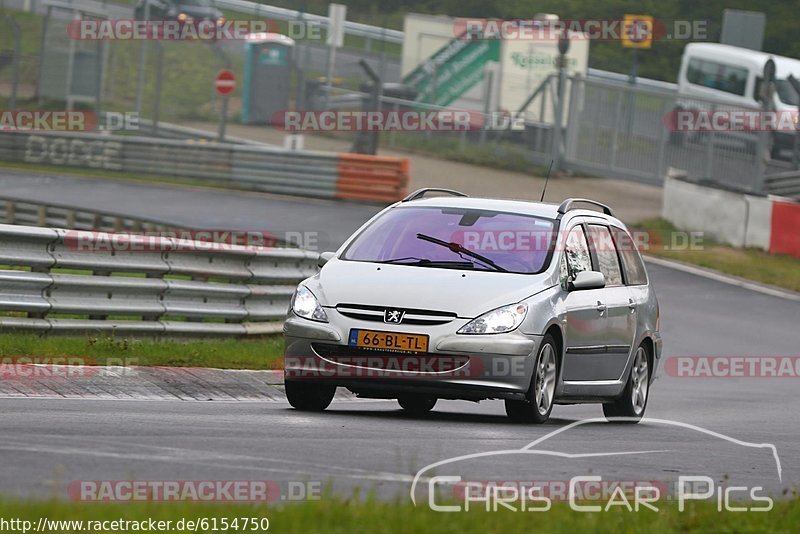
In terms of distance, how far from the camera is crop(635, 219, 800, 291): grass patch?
2659cm

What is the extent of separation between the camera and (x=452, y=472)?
7.38 meters

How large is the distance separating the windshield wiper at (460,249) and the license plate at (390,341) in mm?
972

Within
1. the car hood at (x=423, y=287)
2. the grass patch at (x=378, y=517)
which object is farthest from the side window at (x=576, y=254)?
the grass patch at (x=378, y=517)

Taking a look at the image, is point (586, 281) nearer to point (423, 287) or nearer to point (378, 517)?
point (423, 287)

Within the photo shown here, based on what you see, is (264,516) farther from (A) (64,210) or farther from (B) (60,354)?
(A) (64,210)

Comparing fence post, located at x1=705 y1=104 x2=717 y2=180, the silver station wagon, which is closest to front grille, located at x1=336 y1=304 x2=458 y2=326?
the silver station wagon

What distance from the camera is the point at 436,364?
9.98 m

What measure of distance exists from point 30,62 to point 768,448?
2910 cm

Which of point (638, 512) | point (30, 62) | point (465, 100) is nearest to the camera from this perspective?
point (638, 512)

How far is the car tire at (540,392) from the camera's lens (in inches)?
406

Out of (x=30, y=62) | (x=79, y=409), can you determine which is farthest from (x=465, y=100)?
(x=79, y=409)

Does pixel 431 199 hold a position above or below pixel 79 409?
above

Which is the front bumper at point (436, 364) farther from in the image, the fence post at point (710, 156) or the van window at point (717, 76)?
the van window at point (717, 76)

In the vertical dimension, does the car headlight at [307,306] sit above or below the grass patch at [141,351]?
above
